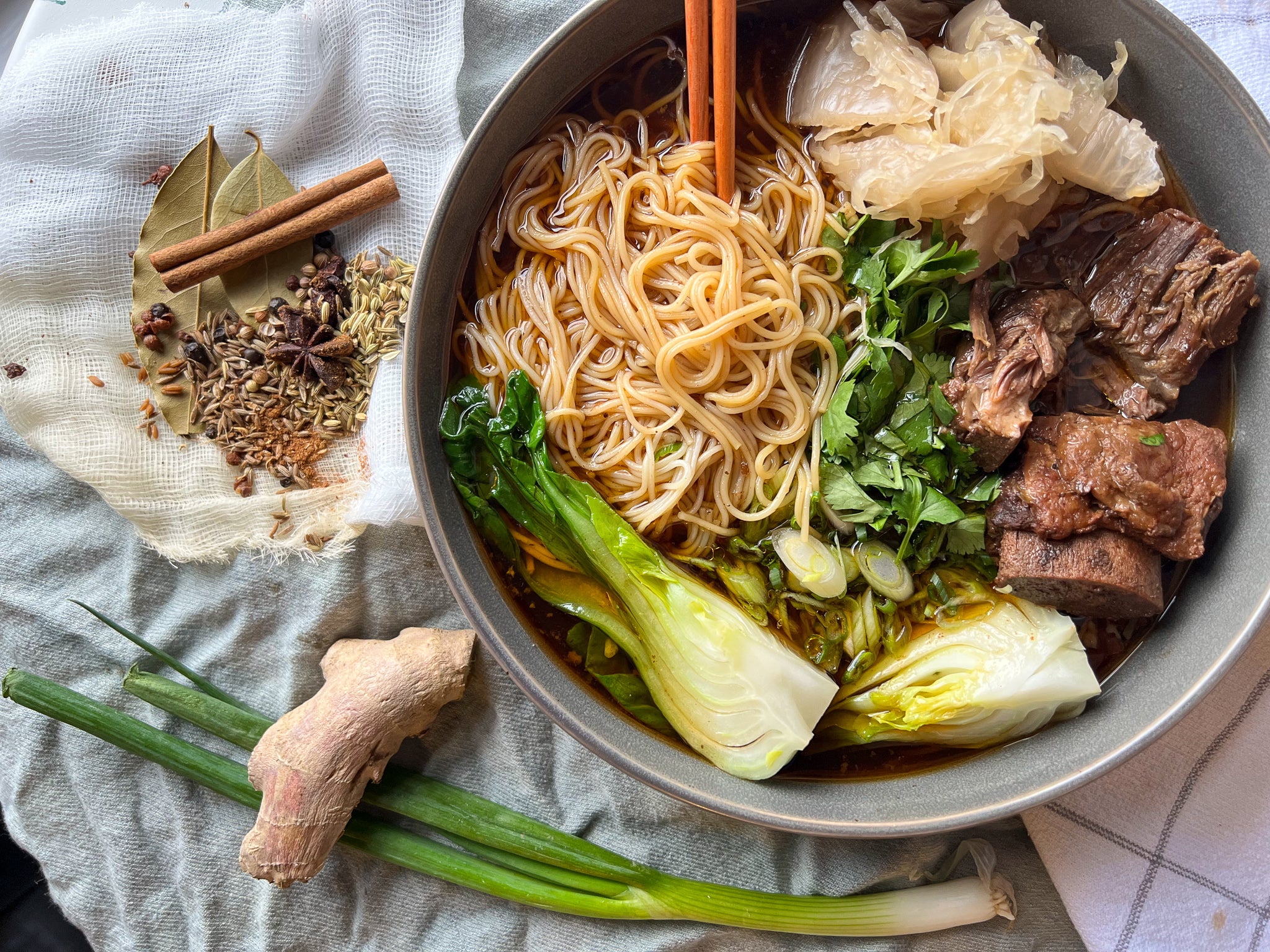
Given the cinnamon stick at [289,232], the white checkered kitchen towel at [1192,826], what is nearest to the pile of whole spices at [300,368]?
the cinnamon stick at [289,232]

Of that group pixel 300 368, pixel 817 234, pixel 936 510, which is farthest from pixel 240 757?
pixel 817 234

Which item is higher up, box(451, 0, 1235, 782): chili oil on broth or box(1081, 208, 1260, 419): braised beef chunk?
box(1081, 208, 1260, 419): braised beef chunk

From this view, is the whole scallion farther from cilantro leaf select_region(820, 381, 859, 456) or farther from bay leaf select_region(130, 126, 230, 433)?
cilantro leaf select_region(820, 381, 859, 456)

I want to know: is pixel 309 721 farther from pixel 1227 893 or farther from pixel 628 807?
pixel 1227 893

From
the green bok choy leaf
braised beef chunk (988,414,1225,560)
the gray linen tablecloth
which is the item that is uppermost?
braised beef chunk (988,414,1225,560)

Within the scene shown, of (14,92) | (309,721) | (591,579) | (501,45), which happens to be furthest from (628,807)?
(14,92)

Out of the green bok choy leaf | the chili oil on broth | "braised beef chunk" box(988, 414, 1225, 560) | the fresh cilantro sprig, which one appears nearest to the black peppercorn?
the chili oil on broth
